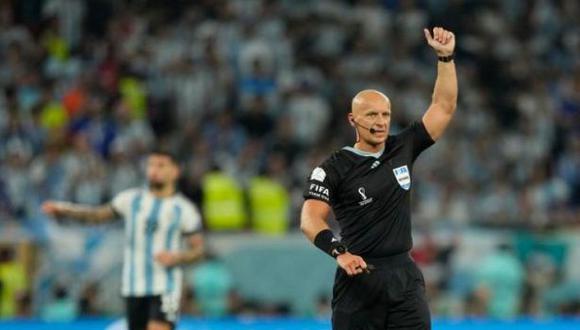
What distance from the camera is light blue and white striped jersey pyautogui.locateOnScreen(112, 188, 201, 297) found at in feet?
29.3

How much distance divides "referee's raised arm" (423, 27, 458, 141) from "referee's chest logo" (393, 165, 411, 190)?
0.28 m

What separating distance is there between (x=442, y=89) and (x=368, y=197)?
81cm

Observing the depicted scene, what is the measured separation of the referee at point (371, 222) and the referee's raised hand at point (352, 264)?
1.18 ft

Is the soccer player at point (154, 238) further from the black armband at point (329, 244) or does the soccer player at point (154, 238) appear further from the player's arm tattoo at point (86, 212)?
the black armband at point (329, 244)

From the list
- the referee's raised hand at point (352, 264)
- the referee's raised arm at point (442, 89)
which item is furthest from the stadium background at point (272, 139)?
the referee's raised hand at point (352, 264)

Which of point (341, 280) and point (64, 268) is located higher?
point (64, 268)

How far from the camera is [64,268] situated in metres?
12.7

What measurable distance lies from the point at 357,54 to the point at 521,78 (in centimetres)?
228

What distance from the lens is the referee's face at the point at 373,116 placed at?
21.8 ft

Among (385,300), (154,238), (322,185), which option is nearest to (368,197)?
(322,185)

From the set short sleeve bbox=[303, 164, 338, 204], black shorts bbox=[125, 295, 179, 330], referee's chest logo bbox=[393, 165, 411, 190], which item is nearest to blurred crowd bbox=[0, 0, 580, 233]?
black shorts bbox=[125, 295, 179, 330]

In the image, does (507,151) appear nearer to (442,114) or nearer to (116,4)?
(116,4)

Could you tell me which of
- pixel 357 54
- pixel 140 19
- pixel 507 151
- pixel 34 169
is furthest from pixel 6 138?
pixel 507 151

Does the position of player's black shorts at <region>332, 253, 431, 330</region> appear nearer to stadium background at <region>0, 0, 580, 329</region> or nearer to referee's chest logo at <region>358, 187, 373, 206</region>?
referee's chest logo at <region>358, 187, 373, 206</region>
